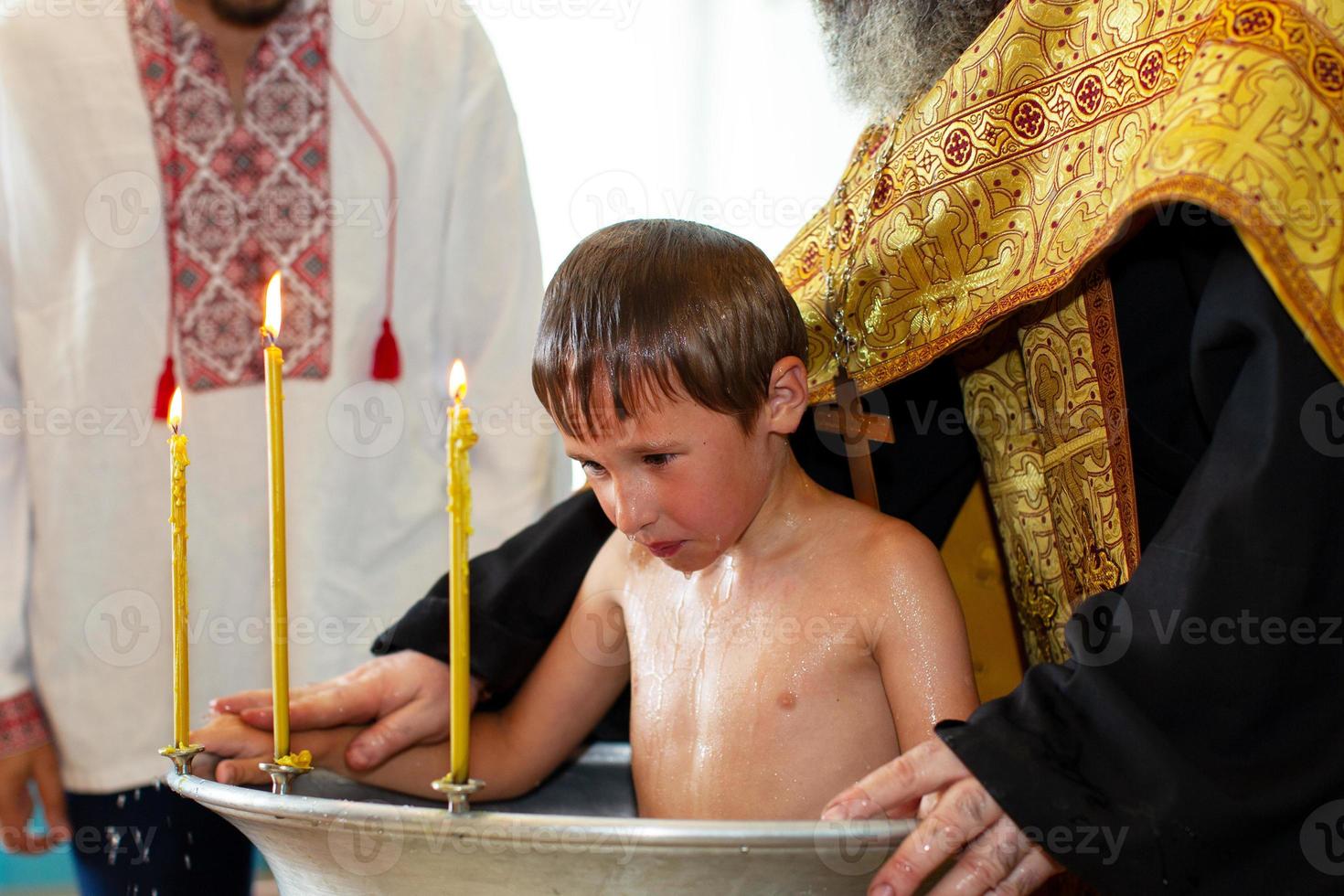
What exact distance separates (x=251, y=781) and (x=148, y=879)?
A: 708mm

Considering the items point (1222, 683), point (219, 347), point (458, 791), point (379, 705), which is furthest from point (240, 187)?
point (1222, 683)

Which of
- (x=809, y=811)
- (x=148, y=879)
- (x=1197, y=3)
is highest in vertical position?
(x=1197, y=3)

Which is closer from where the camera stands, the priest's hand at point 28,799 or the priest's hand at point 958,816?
the priest's hand at point 958,816

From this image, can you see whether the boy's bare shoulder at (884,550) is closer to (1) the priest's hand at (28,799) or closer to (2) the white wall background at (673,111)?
(1) the priest's hand at (28,799)

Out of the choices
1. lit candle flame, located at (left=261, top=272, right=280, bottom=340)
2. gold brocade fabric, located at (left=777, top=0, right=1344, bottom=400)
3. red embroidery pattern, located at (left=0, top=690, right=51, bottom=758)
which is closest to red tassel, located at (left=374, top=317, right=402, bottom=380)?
red embroidery pattern, located at (left=0, top=690, right=51, bottom=758)

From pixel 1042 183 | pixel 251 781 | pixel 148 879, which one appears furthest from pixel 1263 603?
pixel 148 879

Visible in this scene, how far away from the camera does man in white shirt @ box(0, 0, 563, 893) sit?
164 centimetres

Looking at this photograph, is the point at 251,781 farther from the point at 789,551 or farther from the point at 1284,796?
the point at 1284,796

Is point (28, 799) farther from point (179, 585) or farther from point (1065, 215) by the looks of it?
point (1065, 215)

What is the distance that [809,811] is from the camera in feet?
3.25

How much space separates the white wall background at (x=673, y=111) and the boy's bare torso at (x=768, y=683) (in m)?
1.57

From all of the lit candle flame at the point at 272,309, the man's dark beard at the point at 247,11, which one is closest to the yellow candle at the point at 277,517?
the lit candle flame at the point at 272,309

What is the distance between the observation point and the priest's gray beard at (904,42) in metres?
1.13

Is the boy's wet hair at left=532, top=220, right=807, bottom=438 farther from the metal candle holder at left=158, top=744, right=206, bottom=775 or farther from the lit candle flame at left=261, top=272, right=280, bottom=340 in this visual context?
the metal candle holder at left=158, top=744, right=206, bottom=775
